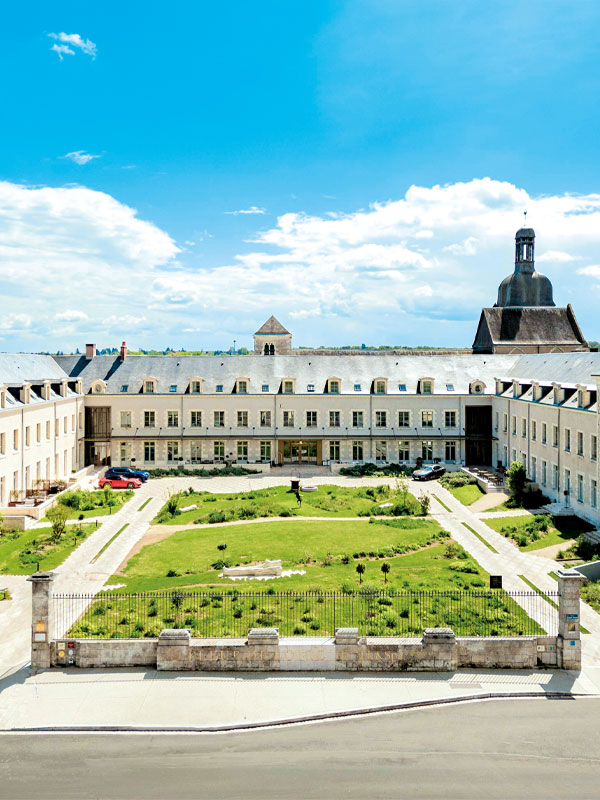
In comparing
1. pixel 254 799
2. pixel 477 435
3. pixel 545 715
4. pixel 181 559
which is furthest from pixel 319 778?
pixel 477 435

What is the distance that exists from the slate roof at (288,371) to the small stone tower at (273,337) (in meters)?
27.8

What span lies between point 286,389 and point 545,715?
46075 millimetres

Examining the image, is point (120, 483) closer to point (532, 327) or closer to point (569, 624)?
point (569, 624)

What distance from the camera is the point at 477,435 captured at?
60.8 meters

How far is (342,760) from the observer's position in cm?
1630

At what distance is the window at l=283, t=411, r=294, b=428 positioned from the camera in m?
62.2

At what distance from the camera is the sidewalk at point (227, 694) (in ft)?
60.1

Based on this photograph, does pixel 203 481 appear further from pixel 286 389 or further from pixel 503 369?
pixel 503 369

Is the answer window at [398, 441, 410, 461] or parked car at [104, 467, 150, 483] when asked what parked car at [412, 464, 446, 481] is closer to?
window at [398, 441, 410, 461]

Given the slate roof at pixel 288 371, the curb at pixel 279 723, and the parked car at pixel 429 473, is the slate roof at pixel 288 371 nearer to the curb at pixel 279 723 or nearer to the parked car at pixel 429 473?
the parked car at pixel 429 473

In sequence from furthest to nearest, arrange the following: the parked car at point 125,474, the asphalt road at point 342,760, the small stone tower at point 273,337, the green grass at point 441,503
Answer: the small stone tower at point 273,337
the parked car at point 125,474
the green grass at point 441,503
the asphalt road at point 342,760

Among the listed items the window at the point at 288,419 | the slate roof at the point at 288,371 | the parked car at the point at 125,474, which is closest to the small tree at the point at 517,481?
the slate roof at the point at 288,371

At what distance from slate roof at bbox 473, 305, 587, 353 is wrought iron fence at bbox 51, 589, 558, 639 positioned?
52815 mm

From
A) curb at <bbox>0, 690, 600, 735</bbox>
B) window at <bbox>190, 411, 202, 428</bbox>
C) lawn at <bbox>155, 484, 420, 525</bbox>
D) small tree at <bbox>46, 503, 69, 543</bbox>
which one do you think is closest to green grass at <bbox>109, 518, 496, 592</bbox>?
lawn at <bbox>155, 484, 420, 525</bbox>
